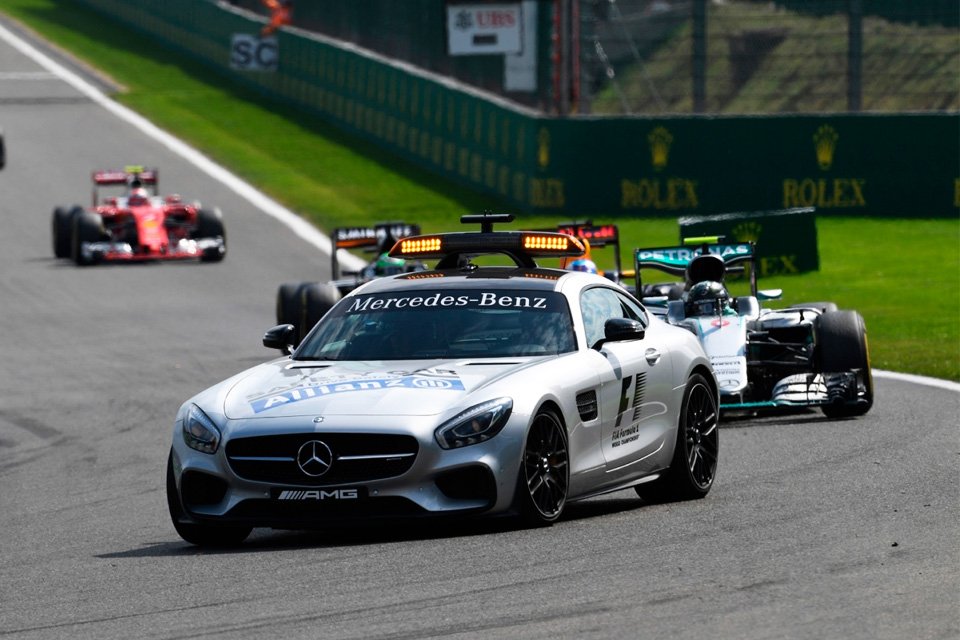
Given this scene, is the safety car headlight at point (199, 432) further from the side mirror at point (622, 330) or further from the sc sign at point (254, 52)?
the sc sign at point (254, 52)

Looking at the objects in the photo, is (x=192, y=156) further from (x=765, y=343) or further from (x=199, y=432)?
(x=199, y=432)

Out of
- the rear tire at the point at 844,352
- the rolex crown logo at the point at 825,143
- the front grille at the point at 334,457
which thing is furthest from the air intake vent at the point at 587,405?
the rolex crown logo at the point at 825,143

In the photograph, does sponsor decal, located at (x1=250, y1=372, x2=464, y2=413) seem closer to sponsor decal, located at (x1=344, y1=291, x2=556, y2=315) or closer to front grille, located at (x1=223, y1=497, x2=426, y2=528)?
front grille, located at (x1=223, y1=497, x2=426, y2=528)

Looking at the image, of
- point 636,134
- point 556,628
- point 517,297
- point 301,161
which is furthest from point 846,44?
point 556,628

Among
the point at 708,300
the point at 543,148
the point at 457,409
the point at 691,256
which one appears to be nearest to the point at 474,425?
the point at 457,409

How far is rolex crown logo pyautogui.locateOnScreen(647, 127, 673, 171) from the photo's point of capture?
31703 millimetres

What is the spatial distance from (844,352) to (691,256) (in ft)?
5.51

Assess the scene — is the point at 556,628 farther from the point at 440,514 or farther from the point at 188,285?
the point at 188,285

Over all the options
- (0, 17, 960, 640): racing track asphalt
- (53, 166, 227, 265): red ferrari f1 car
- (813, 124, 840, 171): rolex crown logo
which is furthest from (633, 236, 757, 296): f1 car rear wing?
(813, 124, 840, 171): rolex crown logo

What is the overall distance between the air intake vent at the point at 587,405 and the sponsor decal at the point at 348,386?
676 mm

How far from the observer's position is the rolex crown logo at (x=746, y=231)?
933 inches

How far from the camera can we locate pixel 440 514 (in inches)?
339

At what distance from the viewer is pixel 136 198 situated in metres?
29.8

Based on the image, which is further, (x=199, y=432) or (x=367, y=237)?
(x=367, y=237)
